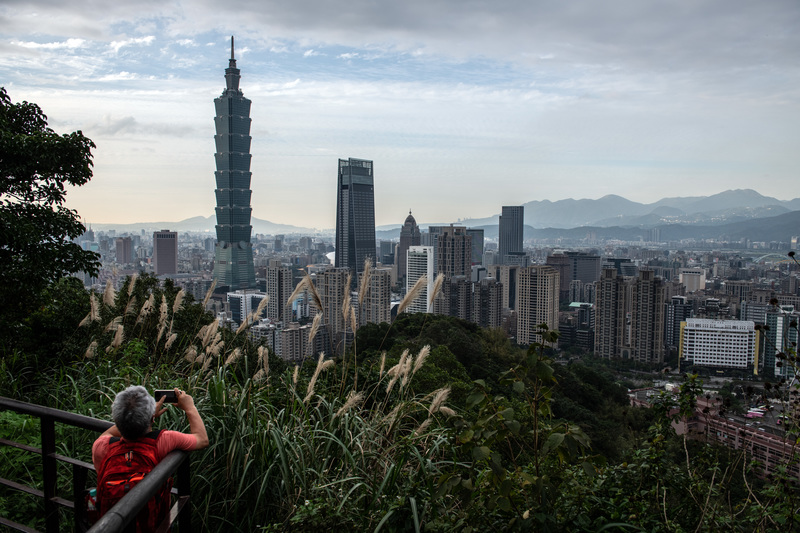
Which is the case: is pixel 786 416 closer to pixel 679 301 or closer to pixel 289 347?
pixel 289 347

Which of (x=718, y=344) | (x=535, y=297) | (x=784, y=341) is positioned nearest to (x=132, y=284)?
(x=784, y=341)

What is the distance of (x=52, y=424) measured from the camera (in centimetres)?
136

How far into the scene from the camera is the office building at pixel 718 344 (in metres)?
31.3

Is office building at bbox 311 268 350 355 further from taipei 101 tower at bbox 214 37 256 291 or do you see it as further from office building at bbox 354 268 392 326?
taipei 101 tower at bbox 214 37 256 291

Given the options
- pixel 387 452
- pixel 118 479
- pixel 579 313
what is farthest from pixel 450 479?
pixel 579 313

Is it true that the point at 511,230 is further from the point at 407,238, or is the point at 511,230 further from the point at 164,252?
the point at 164,252

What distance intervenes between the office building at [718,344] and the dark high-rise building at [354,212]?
1774 inches

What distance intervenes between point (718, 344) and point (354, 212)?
50140 millimetres

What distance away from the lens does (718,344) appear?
31875 mm

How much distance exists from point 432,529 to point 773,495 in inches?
38.2

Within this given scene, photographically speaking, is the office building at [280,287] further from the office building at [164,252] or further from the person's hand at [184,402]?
the office building at [164,252]

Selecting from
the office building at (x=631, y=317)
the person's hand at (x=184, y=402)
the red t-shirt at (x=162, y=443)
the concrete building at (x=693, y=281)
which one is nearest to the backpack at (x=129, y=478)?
the red t-shirt at (x=162, y=443)

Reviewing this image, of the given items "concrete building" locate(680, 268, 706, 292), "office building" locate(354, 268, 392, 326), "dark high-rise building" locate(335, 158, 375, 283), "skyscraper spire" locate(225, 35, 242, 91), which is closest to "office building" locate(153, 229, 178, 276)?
"dark high-rise building" locate(335, 158, 375, 283)

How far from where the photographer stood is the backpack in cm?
140
